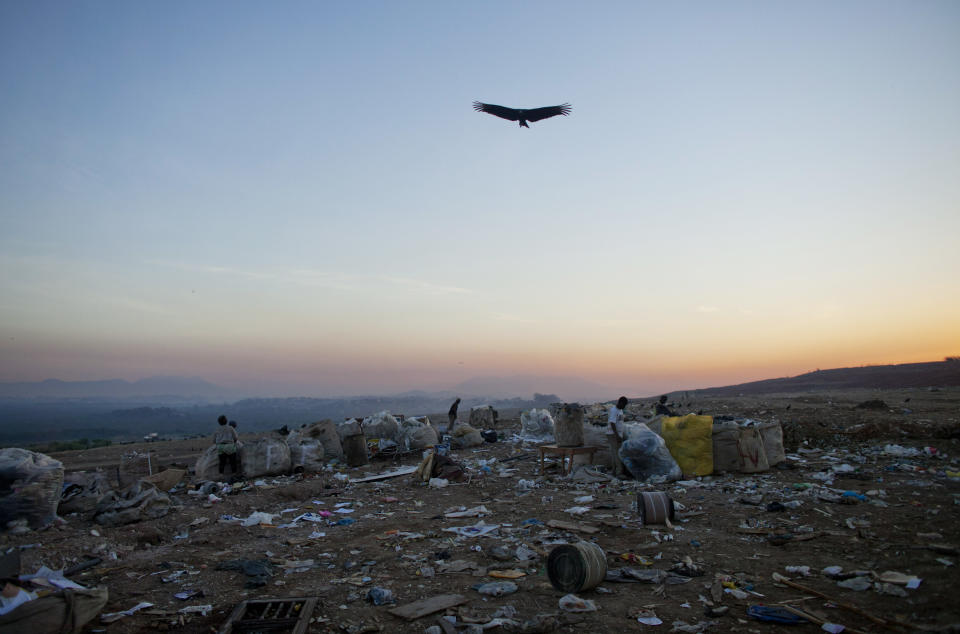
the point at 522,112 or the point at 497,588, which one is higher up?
the point at 522,112

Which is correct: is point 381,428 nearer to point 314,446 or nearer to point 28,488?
point 314,446

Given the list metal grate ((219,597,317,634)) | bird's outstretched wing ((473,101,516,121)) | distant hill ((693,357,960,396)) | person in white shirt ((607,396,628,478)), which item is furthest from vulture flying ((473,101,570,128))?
distant hill ((693,357,960,396))

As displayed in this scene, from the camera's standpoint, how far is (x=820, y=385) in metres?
30.4

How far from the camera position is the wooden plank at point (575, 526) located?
5090 mm

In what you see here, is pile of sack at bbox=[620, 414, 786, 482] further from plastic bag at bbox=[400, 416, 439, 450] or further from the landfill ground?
plastic bag at bbox=[400, 416, 439, 450]

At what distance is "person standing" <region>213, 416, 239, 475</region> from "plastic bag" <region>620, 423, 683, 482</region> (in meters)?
6.39

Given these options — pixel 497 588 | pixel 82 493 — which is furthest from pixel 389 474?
pixel 497 588

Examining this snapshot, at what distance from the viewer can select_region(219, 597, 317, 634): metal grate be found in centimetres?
324

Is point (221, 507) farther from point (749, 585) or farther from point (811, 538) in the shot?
point (811, 538)

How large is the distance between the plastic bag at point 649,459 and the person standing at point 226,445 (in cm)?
639

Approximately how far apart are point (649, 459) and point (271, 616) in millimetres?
5460

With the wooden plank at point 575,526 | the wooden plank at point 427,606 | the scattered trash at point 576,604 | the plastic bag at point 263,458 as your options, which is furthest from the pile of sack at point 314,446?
the scattered trash at point 576,604

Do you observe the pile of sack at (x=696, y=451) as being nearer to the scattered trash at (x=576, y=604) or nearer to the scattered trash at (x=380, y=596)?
the scattered trash at (x=576, y=604)

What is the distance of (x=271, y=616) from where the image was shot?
11.2 feet
